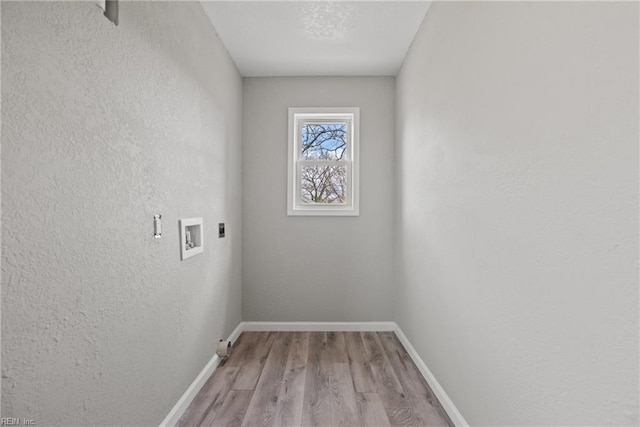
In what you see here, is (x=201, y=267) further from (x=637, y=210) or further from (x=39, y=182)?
(x=637, y=210)

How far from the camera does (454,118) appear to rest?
5.57 ft

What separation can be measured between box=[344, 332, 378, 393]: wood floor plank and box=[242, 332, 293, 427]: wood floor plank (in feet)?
1.64

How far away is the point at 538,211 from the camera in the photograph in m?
1.03

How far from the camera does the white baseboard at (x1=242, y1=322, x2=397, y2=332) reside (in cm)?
308

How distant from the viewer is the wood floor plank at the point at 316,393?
172 cm

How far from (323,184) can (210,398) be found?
2.03 meters

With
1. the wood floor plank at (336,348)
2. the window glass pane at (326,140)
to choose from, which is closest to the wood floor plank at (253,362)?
the wood floor plank at (336,348)

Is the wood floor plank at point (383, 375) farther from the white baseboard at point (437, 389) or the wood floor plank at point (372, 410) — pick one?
the white baseboard at point (437, 389)

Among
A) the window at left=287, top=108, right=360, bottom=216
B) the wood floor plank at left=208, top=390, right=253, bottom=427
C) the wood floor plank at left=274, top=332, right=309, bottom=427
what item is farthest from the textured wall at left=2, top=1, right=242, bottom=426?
the window at left=287, top=108, right=360, bottom=216

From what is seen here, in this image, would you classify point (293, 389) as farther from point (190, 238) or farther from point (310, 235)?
point (310, 235)

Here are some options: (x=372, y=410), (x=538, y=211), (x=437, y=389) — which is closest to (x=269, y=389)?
(x=372, y=410)

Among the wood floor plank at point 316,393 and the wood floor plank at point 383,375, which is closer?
the wood floor plank at point 316,393

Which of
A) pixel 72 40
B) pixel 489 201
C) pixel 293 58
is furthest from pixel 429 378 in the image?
pixel 293 58

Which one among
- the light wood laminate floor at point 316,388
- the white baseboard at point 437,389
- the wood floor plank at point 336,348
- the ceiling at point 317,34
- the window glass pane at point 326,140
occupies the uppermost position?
the ceiling at point 317,34
